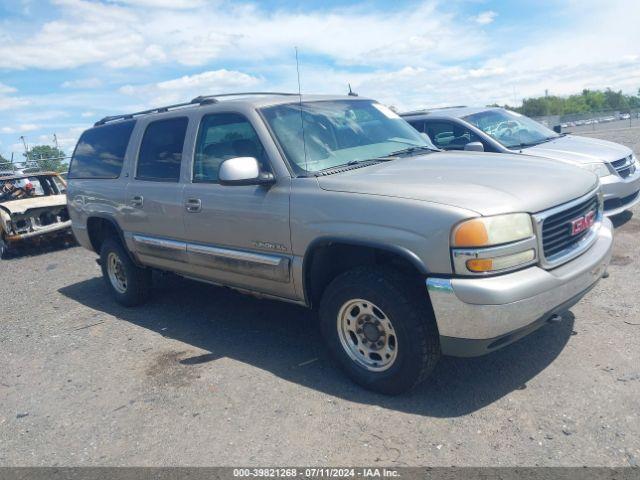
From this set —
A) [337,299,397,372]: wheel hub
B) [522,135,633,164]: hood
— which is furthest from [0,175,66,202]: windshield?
[337,299,397,372]: wheel hub

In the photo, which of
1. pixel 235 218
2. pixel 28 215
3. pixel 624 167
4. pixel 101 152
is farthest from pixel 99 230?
pixel 624 167

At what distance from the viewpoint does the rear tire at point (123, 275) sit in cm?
579

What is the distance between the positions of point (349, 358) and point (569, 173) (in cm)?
198

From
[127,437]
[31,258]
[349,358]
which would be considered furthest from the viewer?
[31,258]

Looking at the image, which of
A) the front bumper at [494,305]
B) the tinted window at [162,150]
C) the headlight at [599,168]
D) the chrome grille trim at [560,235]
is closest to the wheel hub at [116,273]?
the tinted window at [162,150]

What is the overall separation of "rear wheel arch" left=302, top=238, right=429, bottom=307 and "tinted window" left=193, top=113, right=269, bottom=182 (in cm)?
78

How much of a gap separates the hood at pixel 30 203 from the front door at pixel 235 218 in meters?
6.53

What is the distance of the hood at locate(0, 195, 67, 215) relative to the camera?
9.95 m

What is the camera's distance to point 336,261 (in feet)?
12.5

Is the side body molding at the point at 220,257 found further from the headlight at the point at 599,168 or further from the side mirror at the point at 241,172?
the headlight at the point at 599,168

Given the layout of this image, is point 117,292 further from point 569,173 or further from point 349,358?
point 569,173

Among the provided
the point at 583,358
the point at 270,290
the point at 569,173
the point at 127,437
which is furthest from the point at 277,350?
the point at 569,173

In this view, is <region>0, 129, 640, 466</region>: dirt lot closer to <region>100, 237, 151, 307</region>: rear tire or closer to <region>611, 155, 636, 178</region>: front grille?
<region>100, 237, 151, 307</region>: rear tire

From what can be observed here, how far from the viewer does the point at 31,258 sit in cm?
1005
